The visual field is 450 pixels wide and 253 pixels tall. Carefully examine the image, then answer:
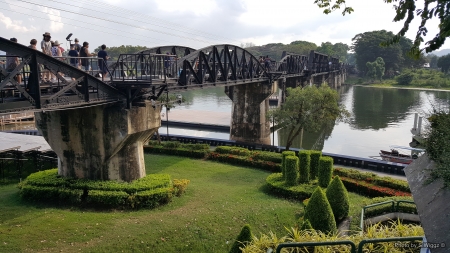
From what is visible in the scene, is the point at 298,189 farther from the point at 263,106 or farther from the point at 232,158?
the point at 263,106

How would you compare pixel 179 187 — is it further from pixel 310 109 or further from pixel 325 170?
pixel 310 109

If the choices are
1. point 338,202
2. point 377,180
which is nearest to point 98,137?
point 338,202

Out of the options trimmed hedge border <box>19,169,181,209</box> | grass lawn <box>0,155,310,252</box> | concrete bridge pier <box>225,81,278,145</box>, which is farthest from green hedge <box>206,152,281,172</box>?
concrete bridge pier <box>225,81,278,145</box>

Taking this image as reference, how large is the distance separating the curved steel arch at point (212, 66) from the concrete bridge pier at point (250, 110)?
3696 millimetres

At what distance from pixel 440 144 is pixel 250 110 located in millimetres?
28359

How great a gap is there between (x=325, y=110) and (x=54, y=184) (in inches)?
749

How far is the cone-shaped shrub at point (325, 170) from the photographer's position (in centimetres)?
1570

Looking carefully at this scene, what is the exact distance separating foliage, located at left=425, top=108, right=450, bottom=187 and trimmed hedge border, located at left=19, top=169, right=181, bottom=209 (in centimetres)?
1030

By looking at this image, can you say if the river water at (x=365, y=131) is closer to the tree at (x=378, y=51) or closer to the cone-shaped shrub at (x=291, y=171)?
the cone-shaped shrub at (x=291, y=171)

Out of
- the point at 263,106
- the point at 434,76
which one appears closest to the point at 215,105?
the point at 263,106

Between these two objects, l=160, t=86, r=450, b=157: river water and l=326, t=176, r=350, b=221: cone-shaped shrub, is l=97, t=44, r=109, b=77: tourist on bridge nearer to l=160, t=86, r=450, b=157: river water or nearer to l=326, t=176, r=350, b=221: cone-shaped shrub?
l=326, t=176, r=350, b=221: cone-shaped shrub

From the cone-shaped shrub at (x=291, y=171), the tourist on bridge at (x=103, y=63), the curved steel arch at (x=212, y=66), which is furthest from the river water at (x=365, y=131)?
the tourist on bridge at (x=103, y=63)

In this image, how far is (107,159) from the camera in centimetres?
1512

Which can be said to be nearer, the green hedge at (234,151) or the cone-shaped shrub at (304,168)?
the cone-shaped shrub at (304,168)
